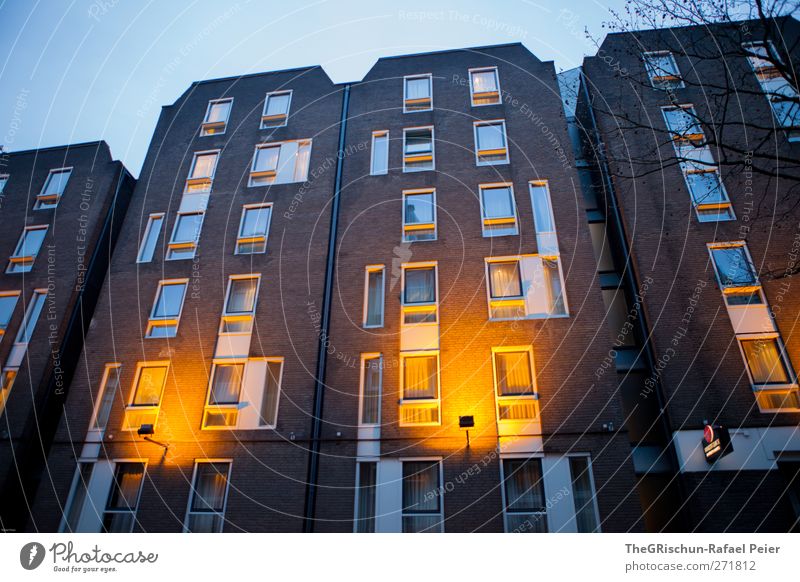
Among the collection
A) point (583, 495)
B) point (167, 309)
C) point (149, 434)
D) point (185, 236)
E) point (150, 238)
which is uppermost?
point (150, 238)

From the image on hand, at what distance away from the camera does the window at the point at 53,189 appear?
21.5m

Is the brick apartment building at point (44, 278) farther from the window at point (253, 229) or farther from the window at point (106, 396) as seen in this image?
the window at point (253, 229)

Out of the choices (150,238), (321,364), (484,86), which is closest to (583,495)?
(321,364)

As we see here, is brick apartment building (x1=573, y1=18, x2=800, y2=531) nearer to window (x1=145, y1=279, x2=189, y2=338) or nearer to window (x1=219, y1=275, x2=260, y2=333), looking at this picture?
window (x1=219, y1=275, x2=260, y2=333)

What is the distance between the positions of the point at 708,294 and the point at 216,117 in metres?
22.0

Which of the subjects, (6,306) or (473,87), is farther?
(473,87)

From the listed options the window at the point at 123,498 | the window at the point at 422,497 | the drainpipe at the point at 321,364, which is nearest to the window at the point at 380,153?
the drainpipe at the point at 321,364

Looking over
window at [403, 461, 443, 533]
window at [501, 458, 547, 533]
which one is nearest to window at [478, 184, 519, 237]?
window at [501, 458, 547, 533]

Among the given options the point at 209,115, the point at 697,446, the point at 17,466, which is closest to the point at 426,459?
the point at 697,446

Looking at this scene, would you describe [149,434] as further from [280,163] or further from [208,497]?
[280,163]

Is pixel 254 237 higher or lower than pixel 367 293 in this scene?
higher

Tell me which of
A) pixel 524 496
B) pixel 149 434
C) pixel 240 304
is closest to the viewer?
pixel 524 496

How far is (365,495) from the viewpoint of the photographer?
13.8 m
